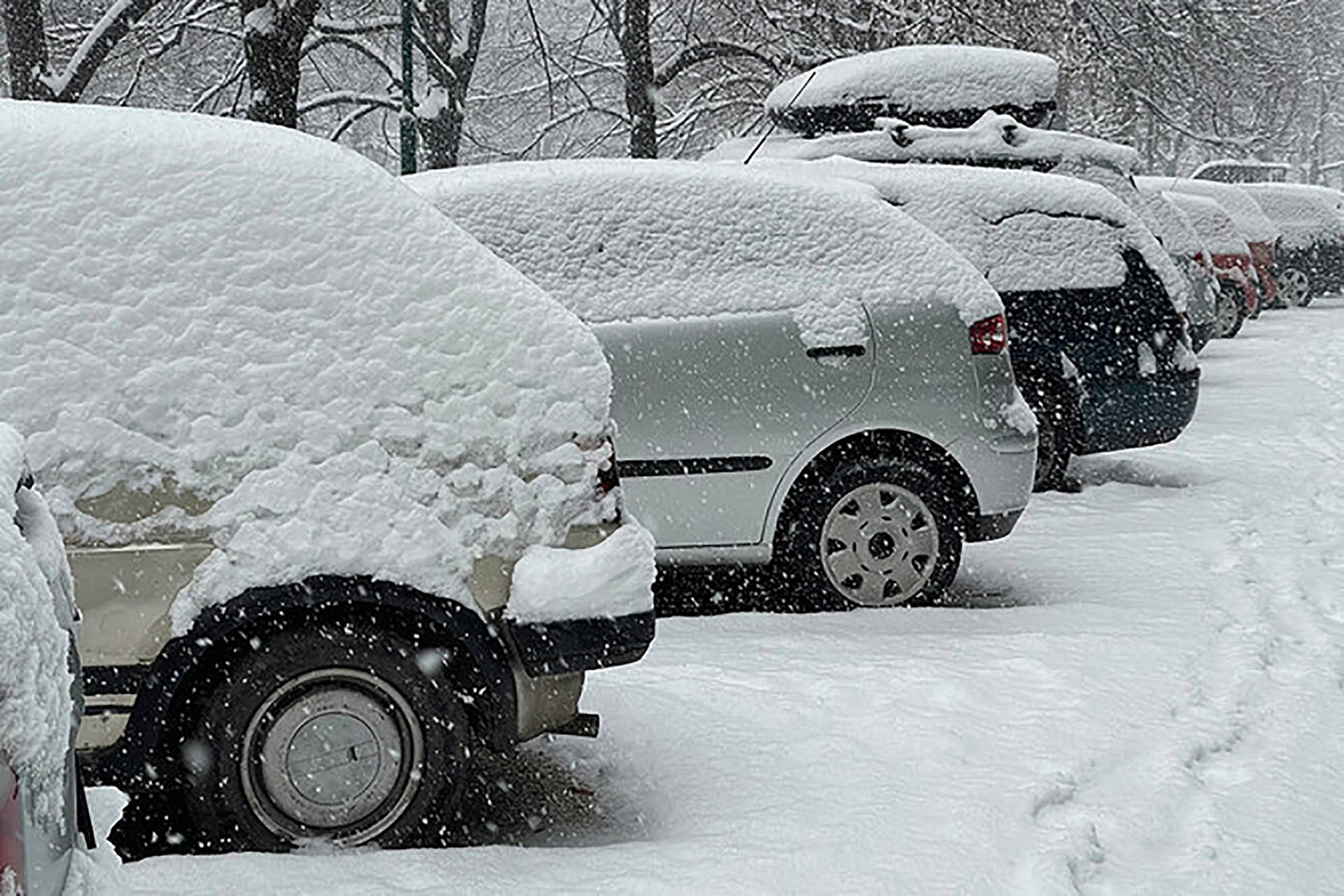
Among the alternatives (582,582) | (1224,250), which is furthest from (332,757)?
(1224,250)

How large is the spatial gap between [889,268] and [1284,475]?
4.75 meters

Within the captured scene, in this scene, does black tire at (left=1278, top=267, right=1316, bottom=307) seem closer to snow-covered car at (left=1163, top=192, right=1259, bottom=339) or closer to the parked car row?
snow-covered car at (left=1163, top=192, right=1259, bottom=339)

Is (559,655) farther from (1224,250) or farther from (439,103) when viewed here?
(1224,250)

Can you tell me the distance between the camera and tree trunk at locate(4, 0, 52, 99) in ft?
54.9

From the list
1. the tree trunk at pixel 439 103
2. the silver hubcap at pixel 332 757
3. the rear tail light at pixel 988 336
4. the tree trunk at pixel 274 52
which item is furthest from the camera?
the tree trunk at pixel 439 103

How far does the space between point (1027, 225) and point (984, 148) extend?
292 cm

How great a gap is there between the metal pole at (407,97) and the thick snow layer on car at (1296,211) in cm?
1506

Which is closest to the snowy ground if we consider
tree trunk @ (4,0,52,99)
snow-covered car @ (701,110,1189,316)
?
snow-covered car @ (701,110,1189,316)

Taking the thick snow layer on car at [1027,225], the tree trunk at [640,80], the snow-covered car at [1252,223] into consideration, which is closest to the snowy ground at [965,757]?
the thick snow layer on car at [1027,225]

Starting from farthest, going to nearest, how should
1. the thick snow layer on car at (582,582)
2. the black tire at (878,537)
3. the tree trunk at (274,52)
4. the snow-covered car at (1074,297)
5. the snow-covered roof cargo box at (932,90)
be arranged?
the tree trunk at (274,52)
the snow-covered roof cargo box at (932,90)
the snow-covered car at (1074,297)
the black tire at (878,537)
the thick snow layer on car at (582,582)

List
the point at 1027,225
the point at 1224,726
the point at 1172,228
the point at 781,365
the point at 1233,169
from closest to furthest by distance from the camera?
the point at 1224,726 < the point at 781,365 < the point at 1027,225 < the point at 1172,228 < the point at 1233,169

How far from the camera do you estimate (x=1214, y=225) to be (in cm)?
2166

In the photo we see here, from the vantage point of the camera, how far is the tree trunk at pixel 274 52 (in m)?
14.8

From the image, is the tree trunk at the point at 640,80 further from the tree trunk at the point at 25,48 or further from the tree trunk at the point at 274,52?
the tree trunk at the point at 25,48
